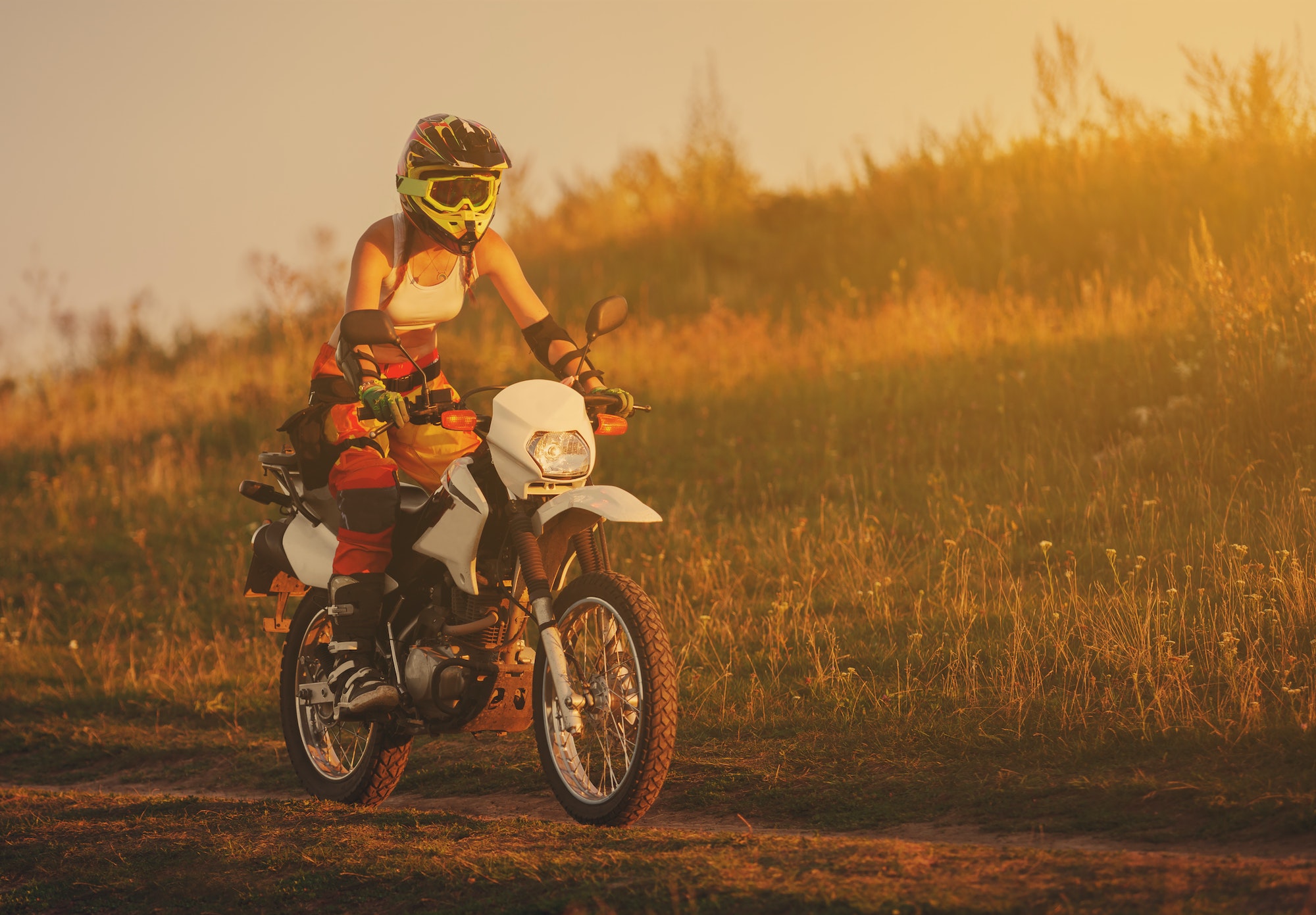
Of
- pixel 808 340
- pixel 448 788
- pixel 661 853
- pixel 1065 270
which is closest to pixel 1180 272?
pixel 1065 270

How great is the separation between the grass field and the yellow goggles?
8.64 ft

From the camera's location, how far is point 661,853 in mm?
4621

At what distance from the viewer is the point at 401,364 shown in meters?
6.05

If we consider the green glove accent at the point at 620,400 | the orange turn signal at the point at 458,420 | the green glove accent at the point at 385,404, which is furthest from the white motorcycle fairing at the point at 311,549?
the green glove accent at the point at 620,400

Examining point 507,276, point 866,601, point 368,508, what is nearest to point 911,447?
point 866,601

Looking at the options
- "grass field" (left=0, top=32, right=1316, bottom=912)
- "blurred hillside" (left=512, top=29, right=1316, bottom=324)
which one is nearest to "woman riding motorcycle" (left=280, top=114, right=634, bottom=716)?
"grass field" (left=0, top=32, right=1316, bottom=912)

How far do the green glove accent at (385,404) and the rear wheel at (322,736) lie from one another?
1538mm

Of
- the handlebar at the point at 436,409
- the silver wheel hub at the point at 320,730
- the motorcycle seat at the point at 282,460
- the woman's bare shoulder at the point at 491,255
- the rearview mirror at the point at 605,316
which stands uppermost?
the woman's bare shoulder at the point at 491,255

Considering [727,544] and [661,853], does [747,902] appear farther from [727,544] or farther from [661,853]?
[727,544]

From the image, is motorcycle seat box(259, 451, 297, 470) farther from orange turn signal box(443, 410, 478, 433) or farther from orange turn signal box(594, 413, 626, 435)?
orange turn signal box(594, 413, 626, 435)

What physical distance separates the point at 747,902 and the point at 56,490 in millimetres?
14276

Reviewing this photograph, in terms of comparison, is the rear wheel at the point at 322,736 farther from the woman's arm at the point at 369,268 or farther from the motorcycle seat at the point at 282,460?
the woman's arm at the point at 369,268

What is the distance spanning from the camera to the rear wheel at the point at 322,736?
6.26 m

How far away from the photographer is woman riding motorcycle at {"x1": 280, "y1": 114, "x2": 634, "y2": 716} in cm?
571
